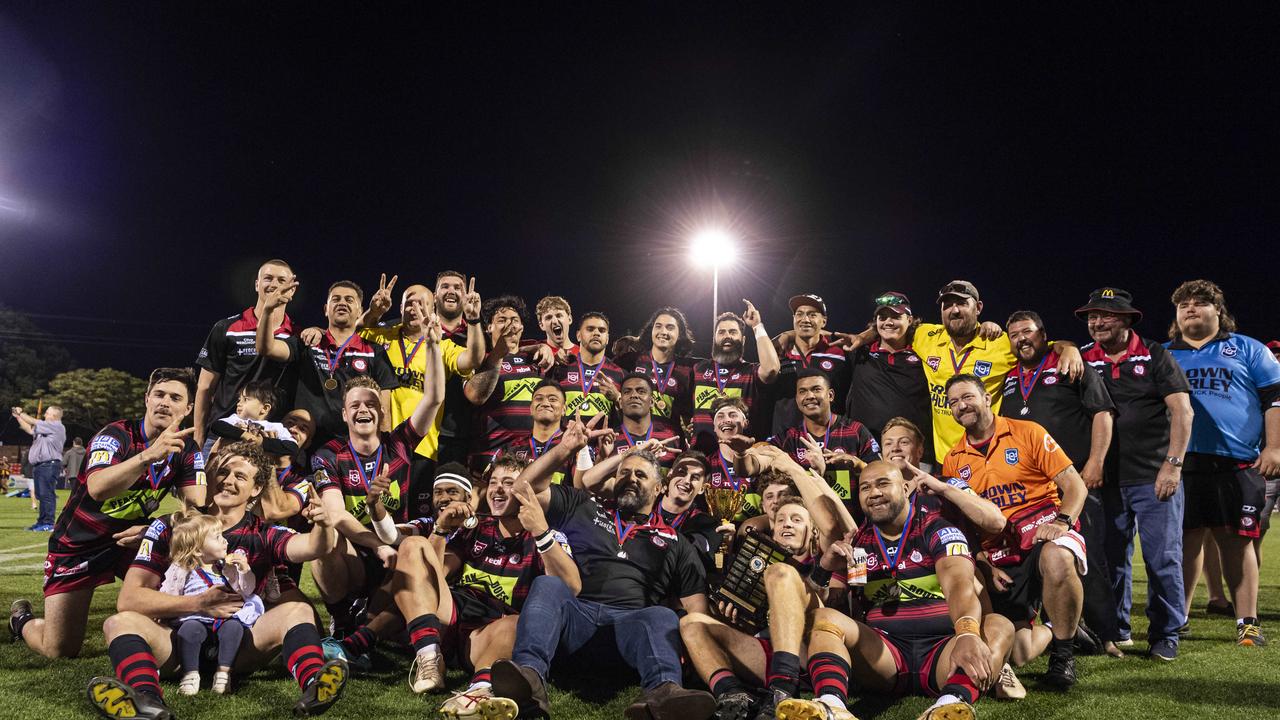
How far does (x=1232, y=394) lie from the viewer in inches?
263

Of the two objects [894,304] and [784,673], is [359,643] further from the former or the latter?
[894,304]

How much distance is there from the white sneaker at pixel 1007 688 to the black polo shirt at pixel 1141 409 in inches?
103

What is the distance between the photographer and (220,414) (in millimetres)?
6672

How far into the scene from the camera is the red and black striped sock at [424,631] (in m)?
4.52

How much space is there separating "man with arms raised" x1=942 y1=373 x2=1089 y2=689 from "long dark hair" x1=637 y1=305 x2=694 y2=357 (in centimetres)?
264

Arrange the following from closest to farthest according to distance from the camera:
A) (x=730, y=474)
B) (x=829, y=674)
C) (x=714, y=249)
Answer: (x=829, y=674) → (x=730, y=474) → (x=714, y=249)

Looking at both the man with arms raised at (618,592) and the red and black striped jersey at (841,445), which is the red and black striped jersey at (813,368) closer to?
the red and black striped jersey at (841,445)

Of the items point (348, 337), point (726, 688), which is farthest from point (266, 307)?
point (726, 688)

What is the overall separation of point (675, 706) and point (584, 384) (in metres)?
3.88

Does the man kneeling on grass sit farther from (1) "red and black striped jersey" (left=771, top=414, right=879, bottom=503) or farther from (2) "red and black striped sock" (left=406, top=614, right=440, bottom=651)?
(1) "red and black striped jersey" (left=771, top=414, right=879, bottom=503)

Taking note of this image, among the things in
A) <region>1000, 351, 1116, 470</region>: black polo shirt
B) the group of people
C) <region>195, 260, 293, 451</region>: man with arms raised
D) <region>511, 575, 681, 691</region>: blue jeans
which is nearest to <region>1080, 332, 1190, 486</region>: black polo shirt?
the group of people

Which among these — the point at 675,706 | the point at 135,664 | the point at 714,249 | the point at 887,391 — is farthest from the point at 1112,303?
the point at 714,249

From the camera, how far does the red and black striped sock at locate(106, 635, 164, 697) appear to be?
12.4ft

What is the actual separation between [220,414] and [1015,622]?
20.4 ft
